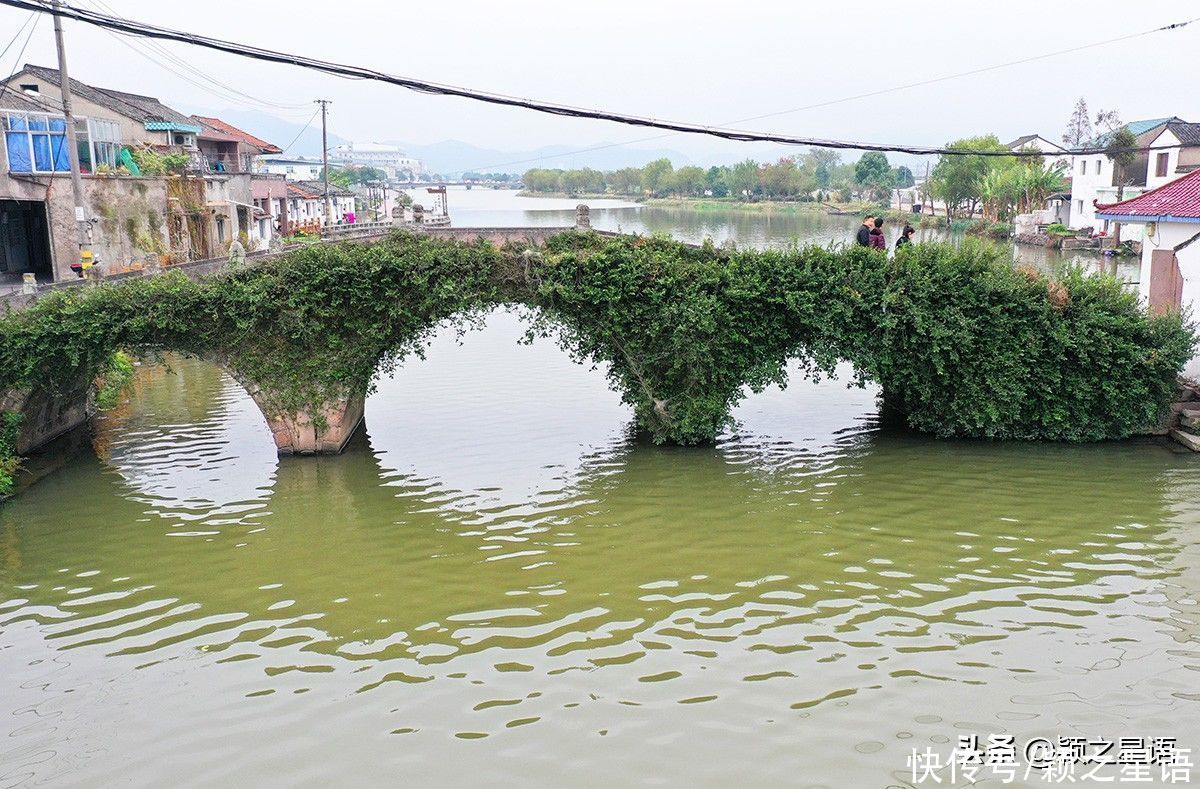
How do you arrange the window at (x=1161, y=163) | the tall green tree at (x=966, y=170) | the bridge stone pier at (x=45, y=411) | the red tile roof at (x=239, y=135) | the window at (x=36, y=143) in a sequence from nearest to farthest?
1. the bridge stone pier at (x=45, y=411)
2. the window at (x=36, y=143)
3. the window at (x=1161, y=163)
4. the red tile roof at (x=239, y=135)
5. the tall green tree at (x=966, y=170)

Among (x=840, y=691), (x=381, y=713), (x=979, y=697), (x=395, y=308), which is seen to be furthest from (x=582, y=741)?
(x=395, y=308)

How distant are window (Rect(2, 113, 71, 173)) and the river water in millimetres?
14713

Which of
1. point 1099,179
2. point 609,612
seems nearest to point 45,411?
point 609,612

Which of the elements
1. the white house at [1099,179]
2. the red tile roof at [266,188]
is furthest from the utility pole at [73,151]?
the white house at [1099,179]

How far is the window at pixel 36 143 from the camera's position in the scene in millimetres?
27250

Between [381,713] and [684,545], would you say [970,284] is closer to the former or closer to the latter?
[684,545]

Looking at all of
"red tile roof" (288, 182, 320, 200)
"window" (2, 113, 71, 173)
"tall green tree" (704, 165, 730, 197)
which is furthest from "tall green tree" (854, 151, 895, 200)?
"window" (2, 113, 71, 173)

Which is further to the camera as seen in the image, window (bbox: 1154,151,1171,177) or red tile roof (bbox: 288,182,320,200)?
red tile roof (bbox: 288,182,320,200)

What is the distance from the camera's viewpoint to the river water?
7996mm

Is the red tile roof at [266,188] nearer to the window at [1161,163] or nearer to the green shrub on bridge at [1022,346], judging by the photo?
the green shrub on bridge at [1022,346]

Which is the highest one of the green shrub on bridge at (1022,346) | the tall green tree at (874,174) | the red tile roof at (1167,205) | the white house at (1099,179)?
the tall green tree at (874,174)

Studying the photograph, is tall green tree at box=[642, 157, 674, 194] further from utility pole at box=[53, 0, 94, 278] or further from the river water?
the river water

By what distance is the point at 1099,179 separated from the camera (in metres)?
53.2

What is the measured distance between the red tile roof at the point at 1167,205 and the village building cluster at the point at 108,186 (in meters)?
22.6
